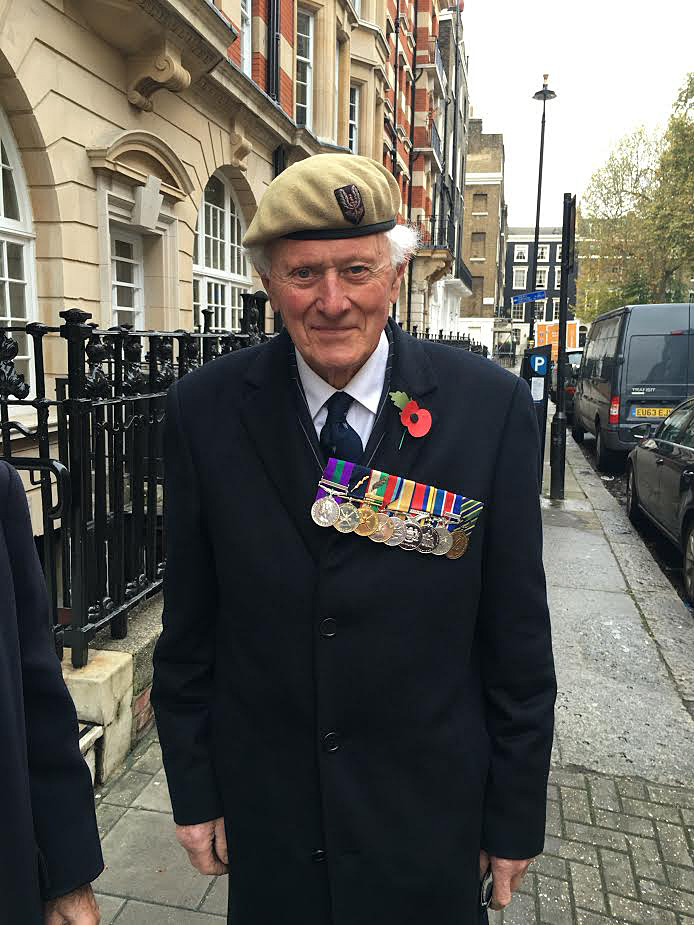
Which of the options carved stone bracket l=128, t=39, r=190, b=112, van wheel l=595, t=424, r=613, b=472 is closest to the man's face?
carved stone bracket l=128, t=39, r=190, b=112

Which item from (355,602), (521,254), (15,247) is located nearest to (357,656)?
(355,602)

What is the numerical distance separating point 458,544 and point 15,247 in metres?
7.57

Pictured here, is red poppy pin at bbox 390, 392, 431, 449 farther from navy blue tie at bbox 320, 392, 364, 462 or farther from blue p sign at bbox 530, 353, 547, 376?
blue p sign at bbox 530, 353, 547, 376

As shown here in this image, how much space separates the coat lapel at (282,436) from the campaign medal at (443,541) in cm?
26

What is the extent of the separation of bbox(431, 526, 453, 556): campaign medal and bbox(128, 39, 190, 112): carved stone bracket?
8951 millimetres

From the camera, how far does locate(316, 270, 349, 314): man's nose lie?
1438 millimetres

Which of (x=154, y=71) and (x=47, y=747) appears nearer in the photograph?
(x=47, y=747)

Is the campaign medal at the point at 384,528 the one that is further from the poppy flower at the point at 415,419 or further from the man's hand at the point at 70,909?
the man's hand at the point at 70,909

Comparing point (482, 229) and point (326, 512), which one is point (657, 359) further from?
point (482, 229)

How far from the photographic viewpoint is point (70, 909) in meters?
1.35

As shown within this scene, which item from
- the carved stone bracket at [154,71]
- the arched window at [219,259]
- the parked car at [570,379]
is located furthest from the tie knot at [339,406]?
the parked car at [570,379]

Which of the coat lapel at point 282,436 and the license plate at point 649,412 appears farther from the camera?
the license plate at point 649,412

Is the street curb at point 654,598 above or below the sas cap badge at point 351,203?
below

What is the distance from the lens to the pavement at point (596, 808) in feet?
8.42
